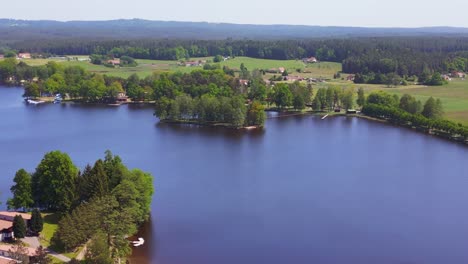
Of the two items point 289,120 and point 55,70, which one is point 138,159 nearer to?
point 289,120

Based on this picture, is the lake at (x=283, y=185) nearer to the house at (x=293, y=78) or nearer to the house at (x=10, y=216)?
the house at (x=10, y=216)

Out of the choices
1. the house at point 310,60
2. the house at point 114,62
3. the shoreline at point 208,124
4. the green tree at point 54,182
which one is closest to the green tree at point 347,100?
the shoreline at point 208,124

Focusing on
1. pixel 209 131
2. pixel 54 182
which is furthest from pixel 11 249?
pixel 209 131

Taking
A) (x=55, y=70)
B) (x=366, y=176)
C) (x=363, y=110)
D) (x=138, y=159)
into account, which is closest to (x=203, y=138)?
(x=138, y=159)

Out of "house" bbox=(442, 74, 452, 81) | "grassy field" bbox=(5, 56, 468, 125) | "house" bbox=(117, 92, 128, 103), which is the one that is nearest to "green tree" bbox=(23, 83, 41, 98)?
"house" bbox=(117, 92, 128, 103)

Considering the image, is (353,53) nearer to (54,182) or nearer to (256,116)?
(256,116)

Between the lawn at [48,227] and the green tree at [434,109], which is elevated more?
the green tree at [434,109]
